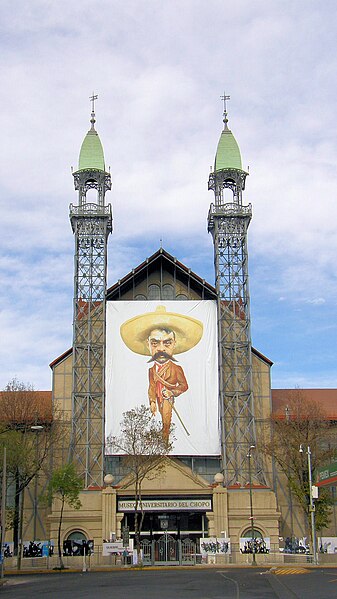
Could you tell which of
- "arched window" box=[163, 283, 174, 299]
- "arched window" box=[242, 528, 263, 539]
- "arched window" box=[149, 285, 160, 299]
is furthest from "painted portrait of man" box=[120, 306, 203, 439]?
"arched window" box=[242, 528, 263, 539]

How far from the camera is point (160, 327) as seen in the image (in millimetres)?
75375

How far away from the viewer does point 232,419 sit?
2830 inches

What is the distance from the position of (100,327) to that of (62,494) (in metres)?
18.0

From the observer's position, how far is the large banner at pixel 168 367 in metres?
71.4

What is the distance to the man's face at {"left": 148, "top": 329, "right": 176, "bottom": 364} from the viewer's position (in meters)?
73.9

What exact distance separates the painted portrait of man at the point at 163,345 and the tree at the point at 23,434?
10.0 m

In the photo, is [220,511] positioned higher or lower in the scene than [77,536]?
higher

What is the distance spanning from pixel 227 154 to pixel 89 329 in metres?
23.5

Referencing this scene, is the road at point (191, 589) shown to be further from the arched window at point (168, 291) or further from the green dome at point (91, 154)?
the green dome at point (91, 154)

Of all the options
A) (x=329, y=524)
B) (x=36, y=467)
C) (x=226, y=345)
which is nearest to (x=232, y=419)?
(x=226, y=345)

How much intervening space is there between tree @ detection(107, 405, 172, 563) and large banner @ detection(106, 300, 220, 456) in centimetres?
179

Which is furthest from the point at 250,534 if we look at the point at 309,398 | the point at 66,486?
the point at 309,398

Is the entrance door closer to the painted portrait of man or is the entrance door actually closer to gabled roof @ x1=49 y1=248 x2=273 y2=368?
the painted portrait of man

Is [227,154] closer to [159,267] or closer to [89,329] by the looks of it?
[159,267]
